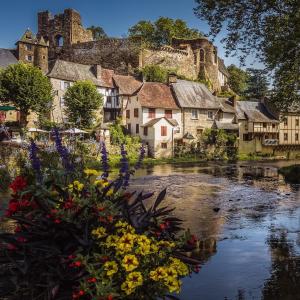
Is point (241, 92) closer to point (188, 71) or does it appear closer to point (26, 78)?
point (188, 71)

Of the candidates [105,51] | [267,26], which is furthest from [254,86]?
[267,26]

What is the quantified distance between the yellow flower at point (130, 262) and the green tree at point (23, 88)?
42.7 metres

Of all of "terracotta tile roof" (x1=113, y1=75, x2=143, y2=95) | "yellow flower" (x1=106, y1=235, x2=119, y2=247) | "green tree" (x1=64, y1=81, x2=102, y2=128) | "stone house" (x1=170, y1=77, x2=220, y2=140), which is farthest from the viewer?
"terracotta tile roof" (x1=113, y1=75, x2=143, y2=95)

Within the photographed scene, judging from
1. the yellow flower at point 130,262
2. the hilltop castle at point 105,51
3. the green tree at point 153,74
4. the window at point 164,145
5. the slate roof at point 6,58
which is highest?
the hilltop castle at point 105,51

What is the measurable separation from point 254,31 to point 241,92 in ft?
258

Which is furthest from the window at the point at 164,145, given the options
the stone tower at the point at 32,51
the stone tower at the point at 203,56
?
the stone tower at the point at 203,56

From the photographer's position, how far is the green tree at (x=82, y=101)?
49.2 meters

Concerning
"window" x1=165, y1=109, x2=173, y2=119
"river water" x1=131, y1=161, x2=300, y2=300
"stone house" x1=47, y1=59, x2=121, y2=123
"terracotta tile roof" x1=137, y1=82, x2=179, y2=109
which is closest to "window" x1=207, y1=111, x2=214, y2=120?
"terracotta tile roof" x1=137, y1=82, x2=179, y2=109

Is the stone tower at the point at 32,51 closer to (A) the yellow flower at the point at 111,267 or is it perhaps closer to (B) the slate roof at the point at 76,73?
(B) the slate roof at the point at 76,73

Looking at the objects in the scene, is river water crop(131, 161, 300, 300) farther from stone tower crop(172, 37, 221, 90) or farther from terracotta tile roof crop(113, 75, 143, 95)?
stone tower crop(172, 37, 221, 90)

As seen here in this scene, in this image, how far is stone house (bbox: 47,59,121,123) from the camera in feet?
179

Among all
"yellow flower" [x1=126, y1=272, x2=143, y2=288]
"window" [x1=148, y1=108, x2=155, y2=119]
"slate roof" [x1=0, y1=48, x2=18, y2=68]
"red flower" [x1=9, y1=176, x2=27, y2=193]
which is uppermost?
"slate roof" [x1=0, y1=48, x2=18, y2=68]

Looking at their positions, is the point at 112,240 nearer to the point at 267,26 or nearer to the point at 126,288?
the point at 126,288

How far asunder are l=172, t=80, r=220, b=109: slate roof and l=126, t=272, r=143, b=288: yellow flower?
172 feet
